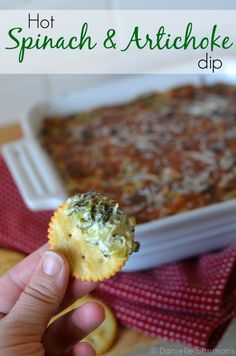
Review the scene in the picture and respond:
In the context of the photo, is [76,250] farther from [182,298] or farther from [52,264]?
[182,298]

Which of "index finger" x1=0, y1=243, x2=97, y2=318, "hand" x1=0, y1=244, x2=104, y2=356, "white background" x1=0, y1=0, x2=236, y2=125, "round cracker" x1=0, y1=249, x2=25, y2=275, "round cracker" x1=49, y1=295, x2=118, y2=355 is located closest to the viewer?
"hand" x1=0, y1=244, x2=104, y2=356

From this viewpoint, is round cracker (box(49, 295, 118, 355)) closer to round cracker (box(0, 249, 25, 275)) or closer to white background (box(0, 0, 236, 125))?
round cracker (box(0, 249, 25, 275))

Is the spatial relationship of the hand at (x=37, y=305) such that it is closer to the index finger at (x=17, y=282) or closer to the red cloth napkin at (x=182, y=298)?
the index finger at (x=17, y=282)

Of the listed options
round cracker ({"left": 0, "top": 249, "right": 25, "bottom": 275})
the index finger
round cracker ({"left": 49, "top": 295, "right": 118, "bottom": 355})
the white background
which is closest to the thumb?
the index finger

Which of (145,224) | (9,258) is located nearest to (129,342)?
(145,224)

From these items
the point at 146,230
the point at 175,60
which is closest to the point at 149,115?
the point at 175,60
